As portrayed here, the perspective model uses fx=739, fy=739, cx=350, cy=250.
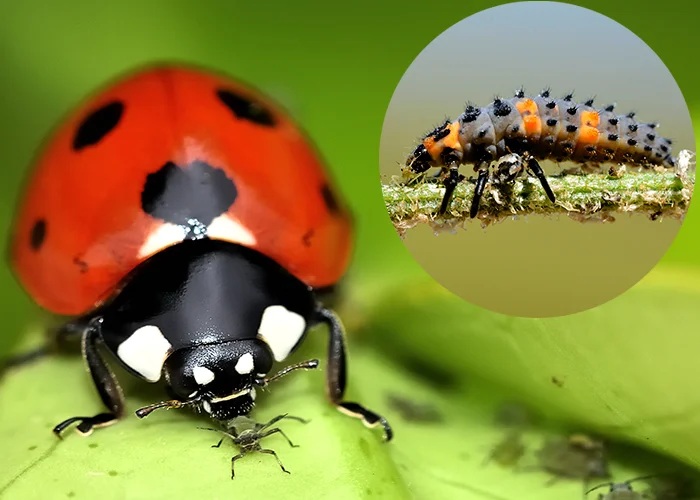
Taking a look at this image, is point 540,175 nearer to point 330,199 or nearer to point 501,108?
point 501,108

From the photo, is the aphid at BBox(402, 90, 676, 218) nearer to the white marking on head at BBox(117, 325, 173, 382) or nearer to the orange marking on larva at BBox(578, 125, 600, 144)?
the orange marking on larva at BBox(578, 125, 600, 144)

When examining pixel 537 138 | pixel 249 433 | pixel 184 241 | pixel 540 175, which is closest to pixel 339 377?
pixel 249 433

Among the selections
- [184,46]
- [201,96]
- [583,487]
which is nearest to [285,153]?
[201,96]

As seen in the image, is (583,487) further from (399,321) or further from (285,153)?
(285,153)

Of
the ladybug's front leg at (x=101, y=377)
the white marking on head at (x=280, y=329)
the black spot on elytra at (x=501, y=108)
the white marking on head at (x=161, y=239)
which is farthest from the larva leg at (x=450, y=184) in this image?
the ladybug's front leg at (x=101, y=377)

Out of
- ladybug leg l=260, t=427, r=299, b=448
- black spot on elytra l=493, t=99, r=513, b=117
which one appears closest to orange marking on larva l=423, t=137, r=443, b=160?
black spot on elytra l=493, t=99, r=513, b=117

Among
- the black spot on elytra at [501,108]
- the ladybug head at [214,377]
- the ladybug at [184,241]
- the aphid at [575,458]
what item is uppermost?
the black spot on elytra at [501,108]

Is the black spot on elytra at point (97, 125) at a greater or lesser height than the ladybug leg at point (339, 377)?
greater

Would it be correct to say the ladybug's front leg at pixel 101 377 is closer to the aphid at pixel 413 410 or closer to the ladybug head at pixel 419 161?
the aphid at pixel 413 410
